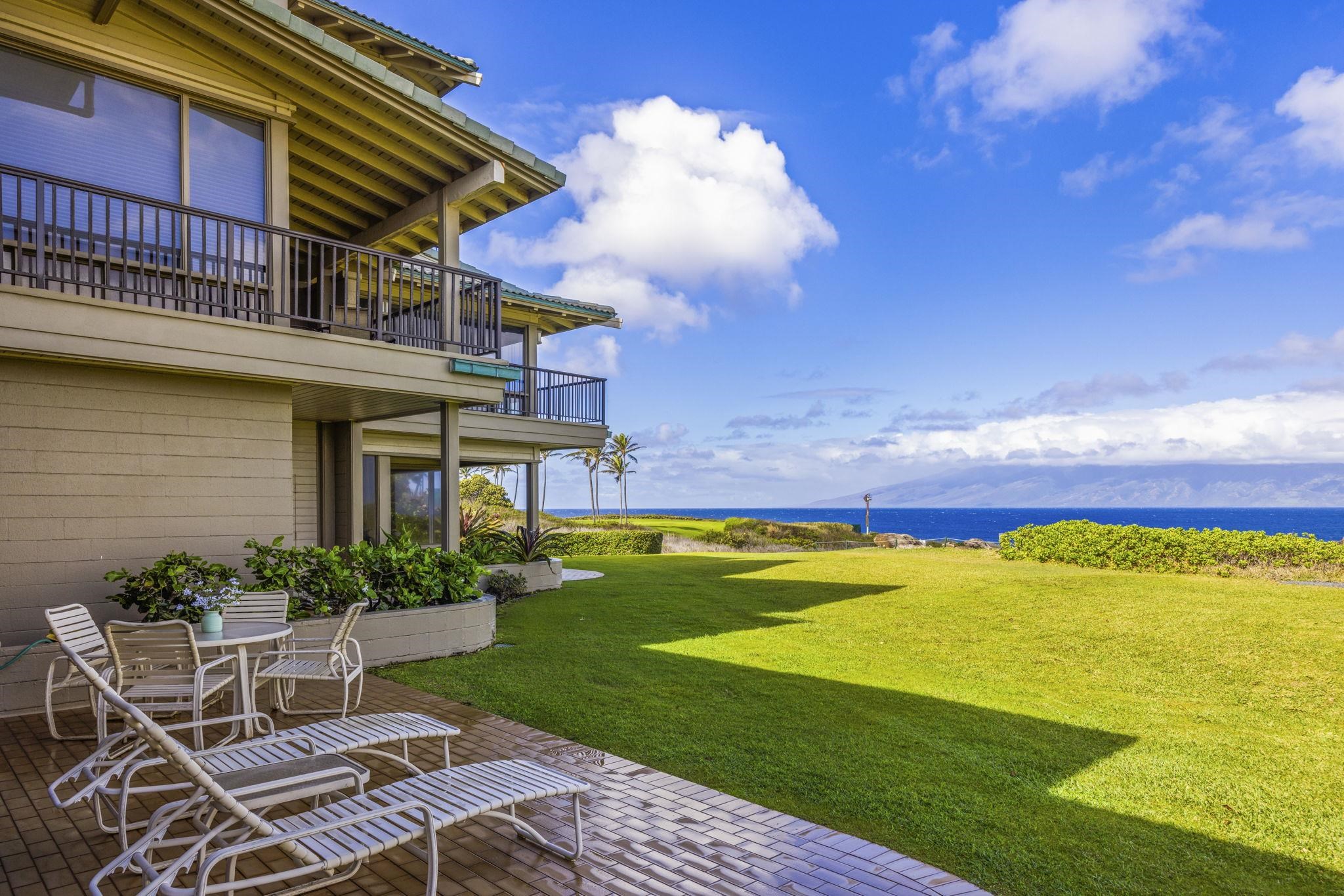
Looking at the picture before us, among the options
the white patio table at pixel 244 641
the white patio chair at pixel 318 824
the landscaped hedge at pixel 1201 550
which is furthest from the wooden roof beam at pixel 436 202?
the landscaped hedge at pixel 1201 550

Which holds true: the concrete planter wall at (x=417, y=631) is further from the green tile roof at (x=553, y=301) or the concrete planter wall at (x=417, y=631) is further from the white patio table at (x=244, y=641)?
the green tile roof at (x=553, y=301)

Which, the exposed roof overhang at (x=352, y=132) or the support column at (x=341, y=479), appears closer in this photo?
the exposed roof overhang at (x=352, y=132)

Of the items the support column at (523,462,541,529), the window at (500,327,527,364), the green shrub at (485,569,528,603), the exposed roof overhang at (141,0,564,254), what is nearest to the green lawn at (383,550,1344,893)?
the green shrub at (485,569,528,603)

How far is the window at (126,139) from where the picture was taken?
6887 millimetres

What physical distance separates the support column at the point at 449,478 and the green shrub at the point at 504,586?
375 centimetres

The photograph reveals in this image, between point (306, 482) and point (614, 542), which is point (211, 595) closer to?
point (306, 482)

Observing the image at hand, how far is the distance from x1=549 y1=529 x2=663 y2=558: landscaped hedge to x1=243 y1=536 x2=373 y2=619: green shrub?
19.0m

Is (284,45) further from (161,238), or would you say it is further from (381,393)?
(381,393)

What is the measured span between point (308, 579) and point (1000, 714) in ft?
21.7

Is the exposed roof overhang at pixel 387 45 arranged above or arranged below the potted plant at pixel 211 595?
above

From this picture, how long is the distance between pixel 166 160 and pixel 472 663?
6.00 metres

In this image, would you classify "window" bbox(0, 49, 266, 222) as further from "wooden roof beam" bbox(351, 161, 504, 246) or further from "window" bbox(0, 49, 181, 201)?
"wooden roof beam" bbox(351, 161, 504, 246)

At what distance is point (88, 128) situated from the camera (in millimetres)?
7191

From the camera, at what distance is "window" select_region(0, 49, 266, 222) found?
6887mm
